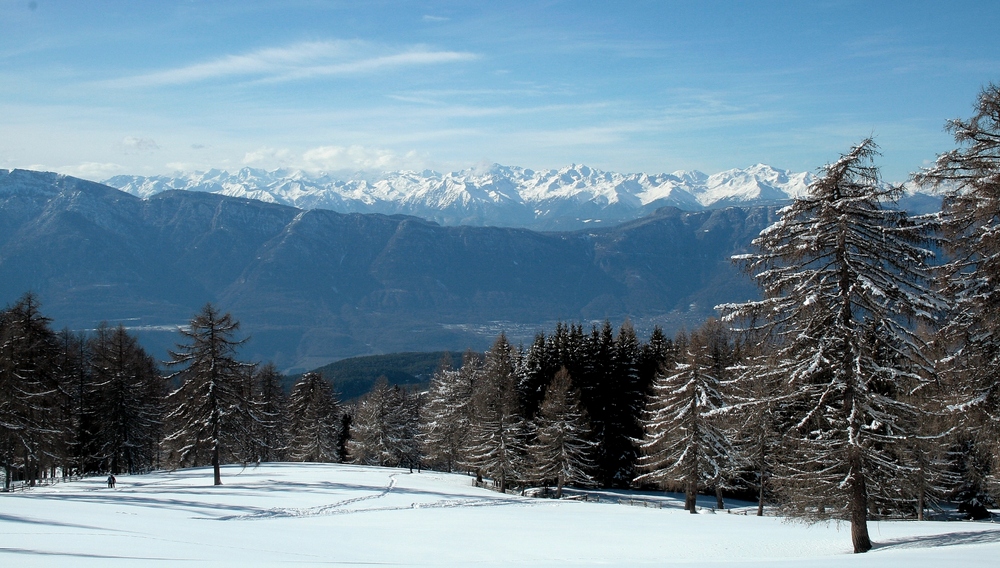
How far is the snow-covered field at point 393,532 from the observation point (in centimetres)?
1677

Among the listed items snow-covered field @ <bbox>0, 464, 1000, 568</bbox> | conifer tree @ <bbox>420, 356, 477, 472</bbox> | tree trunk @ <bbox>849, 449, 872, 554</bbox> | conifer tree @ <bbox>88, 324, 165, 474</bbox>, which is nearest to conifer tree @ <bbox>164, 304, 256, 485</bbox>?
snow-covered field @ <bbox>0, 464, 1000, 568</bbox>

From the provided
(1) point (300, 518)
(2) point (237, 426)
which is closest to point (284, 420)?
(2) point (237, 426)

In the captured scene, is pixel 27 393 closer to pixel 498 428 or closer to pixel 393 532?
pixel 393 532

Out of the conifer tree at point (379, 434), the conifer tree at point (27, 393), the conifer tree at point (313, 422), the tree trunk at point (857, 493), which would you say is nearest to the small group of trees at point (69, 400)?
the conifer tree at point (27, 393)

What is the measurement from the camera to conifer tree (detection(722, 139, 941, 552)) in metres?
18.9

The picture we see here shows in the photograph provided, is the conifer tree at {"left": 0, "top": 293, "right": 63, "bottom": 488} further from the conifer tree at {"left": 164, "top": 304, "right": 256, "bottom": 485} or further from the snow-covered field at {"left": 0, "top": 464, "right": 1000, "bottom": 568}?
the conifer tree at {"left": 164, "top": 304, "right": 256, "bottom": 485}

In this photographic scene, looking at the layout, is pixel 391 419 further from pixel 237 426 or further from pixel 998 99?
pixel 998 99

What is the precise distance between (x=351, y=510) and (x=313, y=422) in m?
47.8

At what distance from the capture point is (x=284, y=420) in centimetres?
9419

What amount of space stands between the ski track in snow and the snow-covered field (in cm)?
11

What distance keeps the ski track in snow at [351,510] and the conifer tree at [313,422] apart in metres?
35.6

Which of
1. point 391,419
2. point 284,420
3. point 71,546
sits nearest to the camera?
point 71,546

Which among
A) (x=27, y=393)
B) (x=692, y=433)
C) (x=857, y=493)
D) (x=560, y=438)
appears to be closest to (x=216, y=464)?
(x=27, y=393)

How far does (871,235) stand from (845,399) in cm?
469
